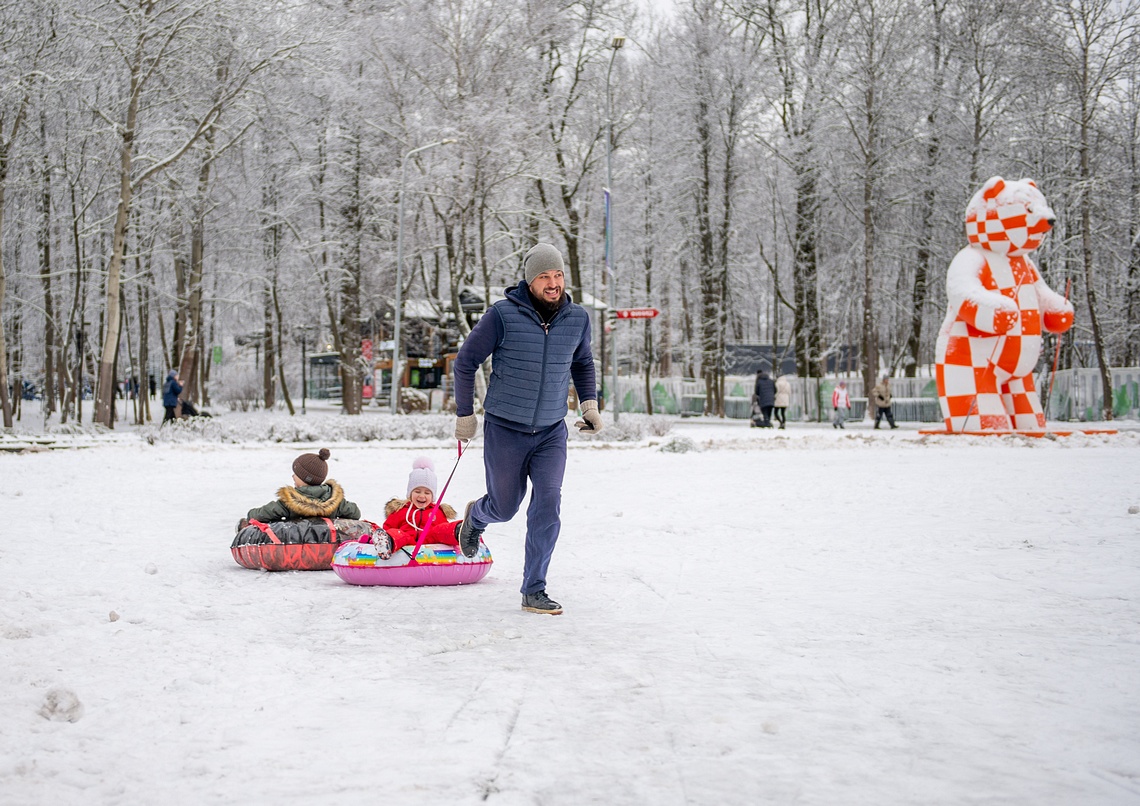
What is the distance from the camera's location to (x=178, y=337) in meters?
33.3

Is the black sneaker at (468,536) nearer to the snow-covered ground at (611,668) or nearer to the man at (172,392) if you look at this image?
the snow-covered ground at (611,668)

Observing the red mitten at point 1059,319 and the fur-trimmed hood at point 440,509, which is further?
the red mitten at point 1059,319

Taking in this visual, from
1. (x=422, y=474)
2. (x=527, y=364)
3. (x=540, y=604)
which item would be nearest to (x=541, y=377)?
(x=527, y=364)

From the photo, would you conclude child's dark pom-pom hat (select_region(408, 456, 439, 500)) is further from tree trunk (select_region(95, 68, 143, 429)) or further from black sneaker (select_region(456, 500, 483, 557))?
tree trunk (select_region(95, 68, 143, 429))

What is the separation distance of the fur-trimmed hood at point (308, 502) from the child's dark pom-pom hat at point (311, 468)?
0.23 ft

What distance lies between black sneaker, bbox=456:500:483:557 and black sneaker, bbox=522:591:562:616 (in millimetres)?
633

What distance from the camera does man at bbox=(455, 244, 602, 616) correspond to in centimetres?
555

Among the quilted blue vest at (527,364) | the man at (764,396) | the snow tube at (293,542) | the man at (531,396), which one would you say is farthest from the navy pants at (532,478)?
the man at (764,396)

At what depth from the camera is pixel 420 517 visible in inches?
275

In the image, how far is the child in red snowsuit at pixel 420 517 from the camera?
6859 millimetres

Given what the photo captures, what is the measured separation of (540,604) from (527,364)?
52.4 inches

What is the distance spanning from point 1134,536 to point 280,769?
7.16 metres

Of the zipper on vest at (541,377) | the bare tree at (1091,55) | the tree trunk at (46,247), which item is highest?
the bare tree at (1091,55)

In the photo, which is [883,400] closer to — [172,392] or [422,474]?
[172,392]
